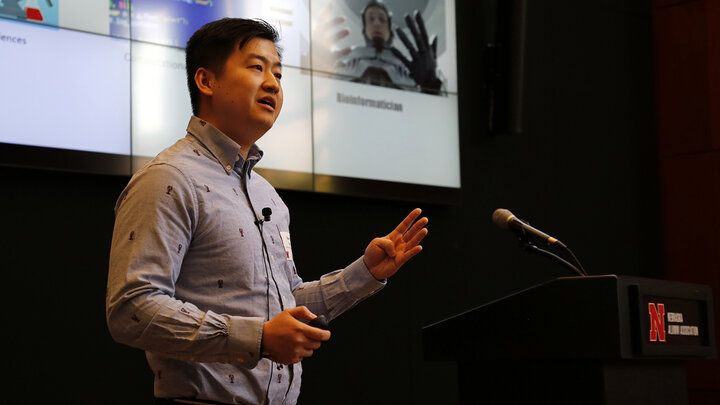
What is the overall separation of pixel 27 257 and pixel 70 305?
0.75 ft

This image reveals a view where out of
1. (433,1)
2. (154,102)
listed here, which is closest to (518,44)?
(433,1)

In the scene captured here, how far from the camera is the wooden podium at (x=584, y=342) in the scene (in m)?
2.14

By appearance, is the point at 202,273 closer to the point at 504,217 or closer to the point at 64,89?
the point at 504,217

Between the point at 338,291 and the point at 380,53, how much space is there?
2.17 meters

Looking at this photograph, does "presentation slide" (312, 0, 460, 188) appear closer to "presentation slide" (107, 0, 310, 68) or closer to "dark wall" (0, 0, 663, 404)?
"presentation slide" (107, 0, 310, 68)

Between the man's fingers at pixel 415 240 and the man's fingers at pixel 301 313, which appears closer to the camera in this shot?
the man's fingers at pixel 301 313

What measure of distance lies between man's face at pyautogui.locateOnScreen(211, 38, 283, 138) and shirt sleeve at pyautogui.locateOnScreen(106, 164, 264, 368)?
0.80 feet

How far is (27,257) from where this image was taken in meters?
3.04

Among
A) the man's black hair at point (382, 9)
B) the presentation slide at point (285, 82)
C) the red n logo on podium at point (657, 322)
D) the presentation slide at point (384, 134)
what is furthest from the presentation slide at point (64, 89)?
the red n logo on podium at point (657, 322)

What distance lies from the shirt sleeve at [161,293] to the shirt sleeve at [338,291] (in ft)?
1.31

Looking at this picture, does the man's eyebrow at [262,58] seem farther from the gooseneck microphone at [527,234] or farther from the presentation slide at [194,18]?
the presentation slide at [194,18]

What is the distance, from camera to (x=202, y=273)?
169cm

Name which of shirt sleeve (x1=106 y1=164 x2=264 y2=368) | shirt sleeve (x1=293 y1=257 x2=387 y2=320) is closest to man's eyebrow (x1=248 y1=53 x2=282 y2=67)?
shirt sleeve (x1=106 y1=164 x2=264 y2=368)

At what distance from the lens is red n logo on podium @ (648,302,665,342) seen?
218 cm
